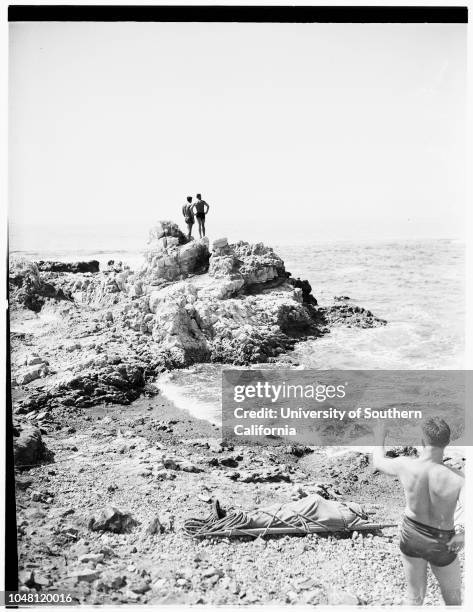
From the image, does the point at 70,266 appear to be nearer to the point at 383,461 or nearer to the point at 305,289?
the point at 305,289

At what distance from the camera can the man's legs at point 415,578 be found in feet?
13.4

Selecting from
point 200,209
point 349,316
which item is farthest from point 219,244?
point 349,316

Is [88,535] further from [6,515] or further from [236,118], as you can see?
[236,118]

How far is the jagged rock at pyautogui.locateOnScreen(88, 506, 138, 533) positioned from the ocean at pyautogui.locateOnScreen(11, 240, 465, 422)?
0.85 metres

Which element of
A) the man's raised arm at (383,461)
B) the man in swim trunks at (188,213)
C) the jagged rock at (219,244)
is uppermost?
the man in swim trunks at (188,213)

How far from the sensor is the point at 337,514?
4.16 metres

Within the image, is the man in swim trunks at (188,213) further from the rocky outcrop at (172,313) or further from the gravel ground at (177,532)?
the gravel ground at (177,532)

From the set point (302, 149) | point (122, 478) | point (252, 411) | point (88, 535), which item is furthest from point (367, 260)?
point (88, 535)

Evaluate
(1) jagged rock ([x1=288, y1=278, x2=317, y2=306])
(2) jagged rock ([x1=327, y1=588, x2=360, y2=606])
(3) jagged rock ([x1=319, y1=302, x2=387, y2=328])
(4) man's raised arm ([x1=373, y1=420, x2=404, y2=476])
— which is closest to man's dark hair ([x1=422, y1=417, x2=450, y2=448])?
(4) man's raised arm ([x1=373, y1=420, x2=404, y2=476])

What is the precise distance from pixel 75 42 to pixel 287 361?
2795mm

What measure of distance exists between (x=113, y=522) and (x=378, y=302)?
2493 mm

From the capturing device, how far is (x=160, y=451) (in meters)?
4.38

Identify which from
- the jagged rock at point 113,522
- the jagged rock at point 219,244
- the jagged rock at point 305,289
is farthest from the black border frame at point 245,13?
the jagged rock at point 113,522

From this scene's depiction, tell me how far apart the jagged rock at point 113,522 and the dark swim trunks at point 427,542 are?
70.8 inches
